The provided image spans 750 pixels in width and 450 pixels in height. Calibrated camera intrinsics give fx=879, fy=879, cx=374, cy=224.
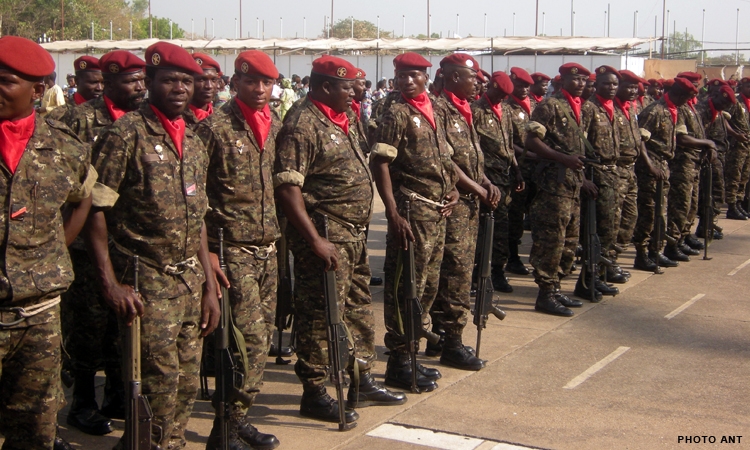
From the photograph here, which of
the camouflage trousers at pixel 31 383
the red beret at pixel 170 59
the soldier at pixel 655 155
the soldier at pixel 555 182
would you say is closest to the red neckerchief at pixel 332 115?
the red beret at pixel 170 59

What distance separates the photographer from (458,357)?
6.26m

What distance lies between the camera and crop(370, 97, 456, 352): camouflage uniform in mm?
5742

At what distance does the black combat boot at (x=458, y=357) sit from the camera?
6230 mm

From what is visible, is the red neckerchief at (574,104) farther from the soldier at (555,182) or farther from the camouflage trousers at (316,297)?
the camouflage trousers at (316,297)

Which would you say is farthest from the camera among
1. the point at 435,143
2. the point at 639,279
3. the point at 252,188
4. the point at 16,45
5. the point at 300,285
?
the point at 639,279

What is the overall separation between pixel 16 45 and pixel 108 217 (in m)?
0.94

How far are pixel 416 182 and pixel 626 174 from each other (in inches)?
149

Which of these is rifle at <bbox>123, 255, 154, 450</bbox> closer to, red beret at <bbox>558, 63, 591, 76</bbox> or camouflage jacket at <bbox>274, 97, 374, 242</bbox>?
camouflage jacket at <bbox>274, 97, 374, 242</bbox>

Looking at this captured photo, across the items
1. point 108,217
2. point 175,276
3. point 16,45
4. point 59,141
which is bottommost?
point 175,276

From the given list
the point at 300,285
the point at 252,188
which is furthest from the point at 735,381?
the point at 252,188

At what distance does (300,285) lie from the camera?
16.7 feet

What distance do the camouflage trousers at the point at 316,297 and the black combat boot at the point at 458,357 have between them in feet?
3.87

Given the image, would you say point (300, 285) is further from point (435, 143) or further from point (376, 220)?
point (376, 220)

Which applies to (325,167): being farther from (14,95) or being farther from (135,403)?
(14,95)
